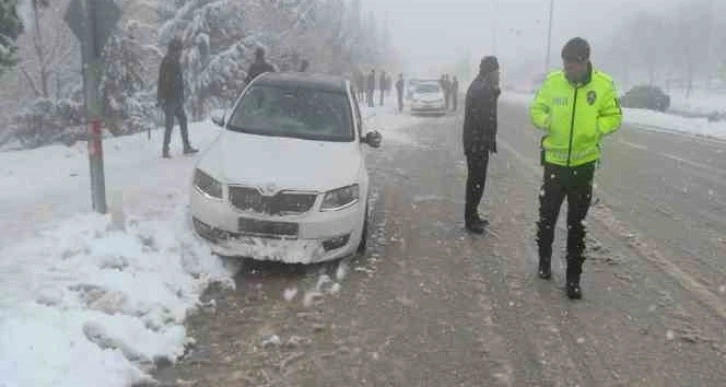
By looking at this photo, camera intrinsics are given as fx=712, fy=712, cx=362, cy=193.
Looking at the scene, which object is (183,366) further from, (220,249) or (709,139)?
(709,139)

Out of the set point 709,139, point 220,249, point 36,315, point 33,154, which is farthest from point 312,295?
point 709,139

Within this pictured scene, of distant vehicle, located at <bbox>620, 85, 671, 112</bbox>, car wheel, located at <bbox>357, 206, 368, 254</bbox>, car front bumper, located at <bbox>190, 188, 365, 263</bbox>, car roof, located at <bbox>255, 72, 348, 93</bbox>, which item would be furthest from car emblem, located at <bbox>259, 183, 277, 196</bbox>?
distant vehicle, located at <bbox>620, 85, 671, 112</bbox>

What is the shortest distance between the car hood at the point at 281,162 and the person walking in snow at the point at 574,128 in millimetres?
1806

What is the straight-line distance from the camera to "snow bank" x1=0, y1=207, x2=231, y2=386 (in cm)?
417

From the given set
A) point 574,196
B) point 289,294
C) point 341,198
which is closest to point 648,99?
point 574,196

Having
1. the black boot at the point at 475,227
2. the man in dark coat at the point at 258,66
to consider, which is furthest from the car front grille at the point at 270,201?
the man in dark coat at the point at 258,66

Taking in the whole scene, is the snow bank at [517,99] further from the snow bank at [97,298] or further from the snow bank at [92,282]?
the snow bank at [97,298]

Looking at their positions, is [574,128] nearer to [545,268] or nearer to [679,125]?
[545,268]

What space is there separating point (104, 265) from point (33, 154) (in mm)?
7634

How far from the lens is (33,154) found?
12.5 metres

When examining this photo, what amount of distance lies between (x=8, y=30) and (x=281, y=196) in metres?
6.31

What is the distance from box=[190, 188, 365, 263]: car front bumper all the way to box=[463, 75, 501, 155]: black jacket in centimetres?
222

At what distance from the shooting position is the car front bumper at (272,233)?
620 cm

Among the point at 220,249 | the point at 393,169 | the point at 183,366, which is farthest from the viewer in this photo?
the point at 393,169
